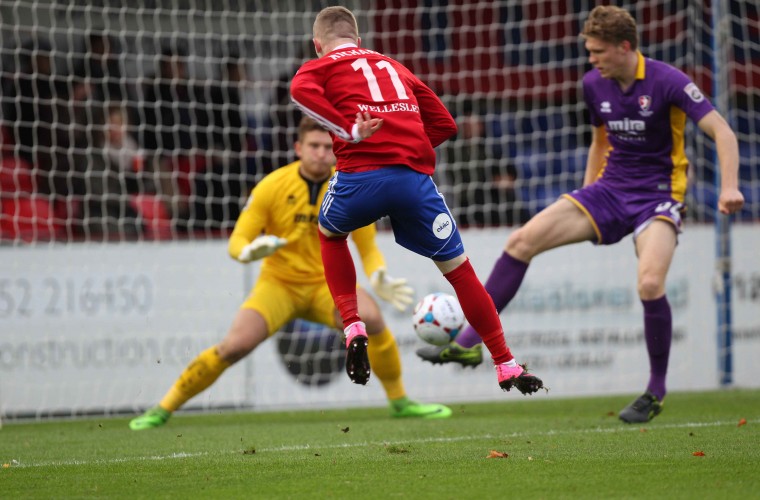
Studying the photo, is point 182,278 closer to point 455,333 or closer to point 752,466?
point 455,333

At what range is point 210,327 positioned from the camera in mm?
8789

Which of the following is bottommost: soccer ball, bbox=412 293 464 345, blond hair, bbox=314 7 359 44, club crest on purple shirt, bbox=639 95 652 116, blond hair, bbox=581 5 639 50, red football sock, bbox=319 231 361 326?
soccer ball, bbox=412 293 464 345

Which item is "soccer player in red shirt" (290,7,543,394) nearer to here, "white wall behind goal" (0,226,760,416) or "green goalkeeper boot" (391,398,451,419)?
"green goalkeeper boot" (391,398,451,419)

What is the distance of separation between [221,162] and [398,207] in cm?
542

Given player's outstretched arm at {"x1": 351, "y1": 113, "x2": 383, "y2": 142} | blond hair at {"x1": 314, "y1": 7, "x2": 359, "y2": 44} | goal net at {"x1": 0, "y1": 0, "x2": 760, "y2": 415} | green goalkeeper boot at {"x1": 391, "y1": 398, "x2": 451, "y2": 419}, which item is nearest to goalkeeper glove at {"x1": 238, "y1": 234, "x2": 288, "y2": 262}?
green goalkeeper boot at {"x1": 391, "y1": 398, "x2": 451, "y2": 419}

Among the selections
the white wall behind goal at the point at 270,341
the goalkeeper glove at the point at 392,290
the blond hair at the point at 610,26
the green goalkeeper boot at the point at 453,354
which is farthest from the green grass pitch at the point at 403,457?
the blond hair at the point at 610,26

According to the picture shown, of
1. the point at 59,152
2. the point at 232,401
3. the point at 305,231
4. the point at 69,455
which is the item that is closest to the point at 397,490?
the point at 69,455

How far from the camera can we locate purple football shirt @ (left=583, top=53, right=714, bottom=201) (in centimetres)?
650

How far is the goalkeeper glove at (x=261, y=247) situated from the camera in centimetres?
648

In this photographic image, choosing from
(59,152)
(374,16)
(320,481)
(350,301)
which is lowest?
(320,481)

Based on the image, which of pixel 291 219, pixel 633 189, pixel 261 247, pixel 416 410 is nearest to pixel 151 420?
pixel 261 247

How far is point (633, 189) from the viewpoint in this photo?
6.60 m

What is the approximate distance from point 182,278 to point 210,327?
44 cm

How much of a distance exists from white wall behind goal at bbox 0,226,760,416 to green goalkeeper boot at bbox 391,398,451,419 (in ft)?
4.94
